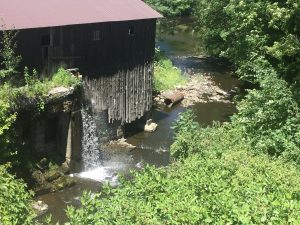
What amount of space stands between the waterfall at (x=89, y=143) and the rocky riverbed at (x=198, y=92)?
10914mm

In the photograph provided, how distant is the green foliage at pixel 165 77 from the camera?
111ft

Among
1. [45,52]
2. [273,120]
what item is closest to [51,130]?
[45,52]

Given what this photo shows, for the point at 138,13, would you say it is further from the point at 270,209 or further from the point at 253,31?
the point at 270,209

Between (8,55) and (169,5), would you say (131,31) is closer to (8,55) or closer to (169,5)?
(8,55)

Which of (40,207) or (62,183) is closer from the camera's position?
(40,207)

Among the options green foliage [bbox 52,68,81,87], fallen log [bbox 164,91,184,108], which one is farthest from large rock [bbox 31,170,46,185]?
fallen log [bbox 164,91,184,108]

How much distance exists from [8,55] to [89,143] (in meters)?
6.79

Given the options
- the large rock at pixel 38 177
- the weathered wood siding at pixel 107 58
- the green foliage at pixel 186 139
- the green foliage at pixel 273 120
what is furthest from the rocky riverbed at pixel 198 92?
the green foliage at pixel 273 120

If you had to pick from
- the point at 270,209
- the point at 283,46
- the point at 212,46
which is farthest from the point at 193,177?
the point at 212,46

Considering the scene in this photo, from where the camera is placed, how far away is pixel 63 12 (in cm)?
2053

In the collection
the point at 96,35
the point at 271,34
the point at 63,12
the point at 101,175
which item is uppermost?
A: the point at 63,12

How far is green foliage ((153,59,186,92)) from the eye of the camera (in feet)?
111

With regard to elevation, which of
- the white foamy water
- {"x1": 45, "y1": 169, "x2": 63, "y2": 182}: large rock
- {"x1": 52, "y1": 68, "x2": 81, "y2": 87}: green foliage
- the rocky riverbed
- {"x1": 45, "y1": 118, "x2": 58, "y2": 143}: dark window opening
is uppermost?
{"x1": 52, "y1": 68, "x2": 81, "y2": 87}: green foliage

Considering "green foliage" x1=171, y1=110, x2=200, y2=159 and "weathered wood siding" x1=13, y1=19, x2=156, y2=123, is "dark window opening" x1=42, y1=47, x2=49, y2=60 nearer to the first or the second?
"weathered wood siding" x1=13, y1=19, x2=156, y2=123
